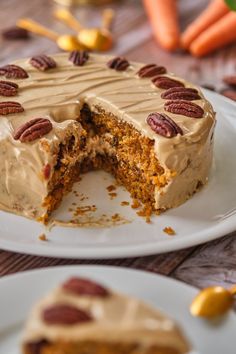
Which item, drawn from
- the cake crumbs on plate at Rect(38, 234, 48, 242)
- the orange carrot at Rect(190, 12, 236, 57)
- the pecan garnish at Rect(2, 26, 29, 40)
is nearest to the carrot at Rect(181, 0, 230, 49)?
the orange carrot at Rect(190, 12, 236, 57)

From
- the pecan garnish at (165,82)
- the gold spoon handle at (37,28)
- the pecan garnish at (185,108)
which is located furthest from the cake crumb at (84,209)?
the gold spoon handle at (37,28)

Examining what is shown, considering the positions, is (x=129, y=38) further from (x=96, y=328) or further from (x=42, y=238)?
(x=96, y=328)

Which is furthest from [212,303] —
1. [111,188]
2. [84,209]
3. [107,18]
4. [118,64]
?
[107,18]

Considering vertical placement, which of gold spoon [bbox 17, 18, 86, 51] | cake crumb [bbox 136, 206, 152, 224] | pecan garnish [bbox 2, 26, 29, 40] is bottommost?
pecan garnish [bbox 2, 26, 29, 40]

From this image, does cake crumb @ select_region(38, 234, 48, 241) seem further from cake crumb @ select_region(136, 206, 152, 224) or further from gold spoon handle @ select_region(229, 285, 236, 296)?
gold spoon handle @ select_region(229, 285, 236, 296)

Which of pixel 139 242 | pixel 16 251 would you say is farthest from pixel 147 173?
pixel 16 251

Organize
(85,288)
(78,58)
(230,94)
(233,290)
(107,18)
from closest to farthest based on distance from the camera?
(85,288) < (233,290) < (78,58) < (230,94) < (107,18)
